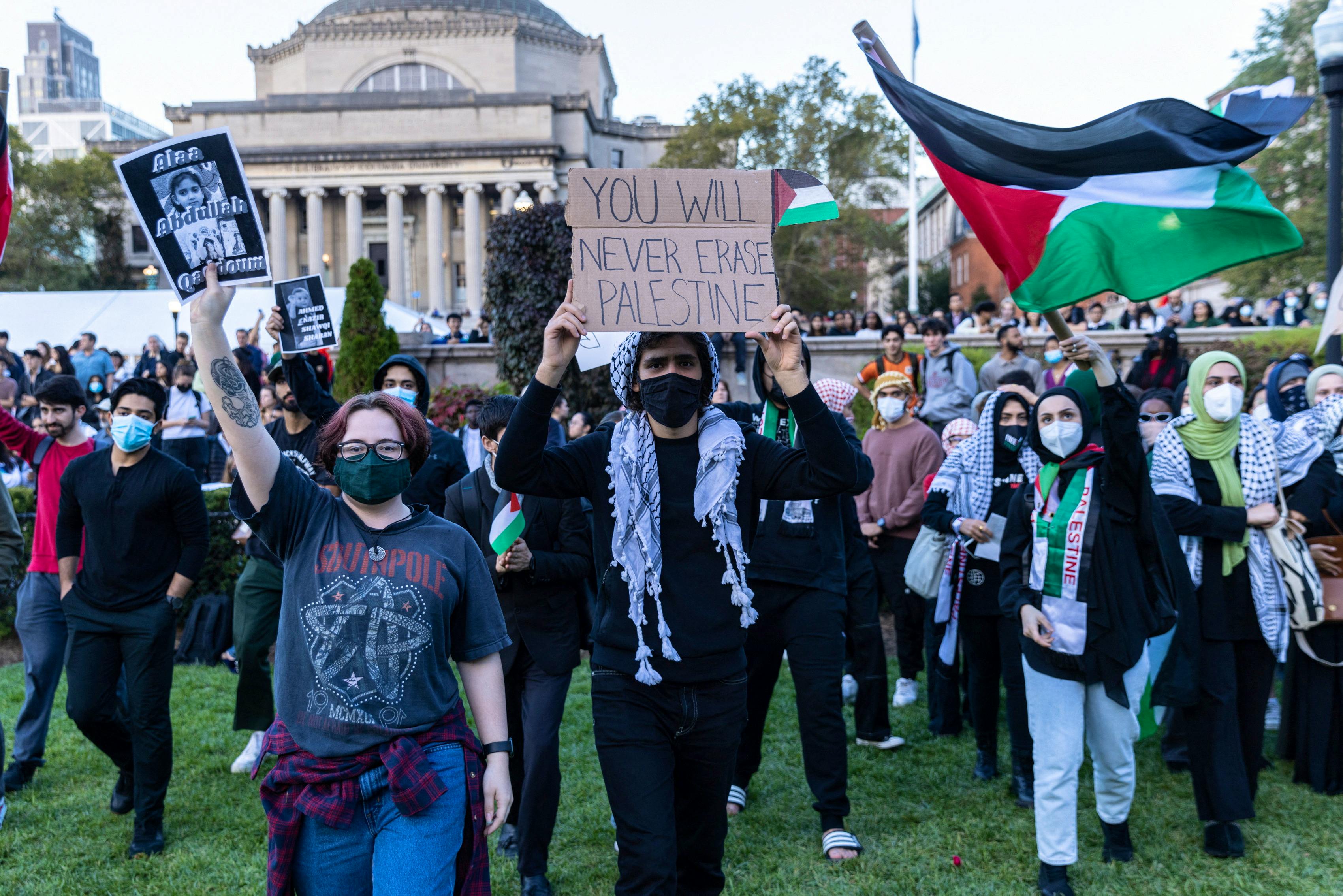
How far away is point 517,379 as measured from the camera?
49.1ft

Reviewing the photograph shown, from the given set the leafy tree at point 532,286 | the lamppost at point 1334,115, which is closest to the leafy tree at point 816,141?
the leafy tree at point 532,286

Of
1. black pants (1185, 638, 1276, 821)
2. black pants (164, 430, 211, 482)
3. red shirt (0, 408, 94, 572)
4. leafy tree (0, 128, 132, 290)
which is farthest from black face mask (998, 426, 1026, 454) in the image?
leafy tree (0, 128, 132, 290)

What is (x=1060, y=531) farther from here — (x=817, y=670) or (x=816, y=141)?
(x=816, y=141)

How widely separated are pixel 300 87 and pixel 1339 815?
79.0 meters

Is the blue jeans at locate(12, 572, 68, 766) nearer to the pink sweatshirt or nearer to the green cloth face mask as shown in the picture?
the green cloth face mask

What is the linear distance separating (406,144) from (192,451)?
195ft

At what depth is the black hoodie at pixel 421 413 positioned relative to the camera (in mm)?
5891

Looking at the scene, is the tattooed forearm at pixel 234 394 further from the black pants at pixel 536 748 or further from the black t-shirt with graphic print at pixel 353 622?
the black pants at pixel 536 748

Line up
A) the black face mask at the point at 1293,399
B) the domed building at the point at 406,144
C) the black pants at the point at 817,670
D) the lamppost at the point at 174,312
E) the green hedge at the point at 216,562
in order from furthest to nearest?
the domed building at the point at 406,144 → the lamppost at the point at 174,312 → the green hedge at the point at 216,562 → the black face mask at the point at 1293,399 → the black pants at the point at 817,670

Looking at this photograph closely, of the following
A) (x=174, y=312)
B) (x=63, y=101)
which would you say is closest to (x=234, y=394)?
(x=174, y=312)

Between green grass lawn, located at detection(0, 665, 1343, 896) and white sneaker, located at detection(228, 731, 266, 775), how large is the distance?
0.10m

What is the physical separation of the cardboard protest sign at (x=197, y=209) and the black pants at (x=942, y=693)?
5112mm

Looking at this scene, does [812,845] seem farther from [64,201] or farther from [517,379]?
[64,201]

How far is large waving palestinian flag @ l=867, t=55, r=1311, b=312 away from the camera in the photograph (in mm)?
4297
